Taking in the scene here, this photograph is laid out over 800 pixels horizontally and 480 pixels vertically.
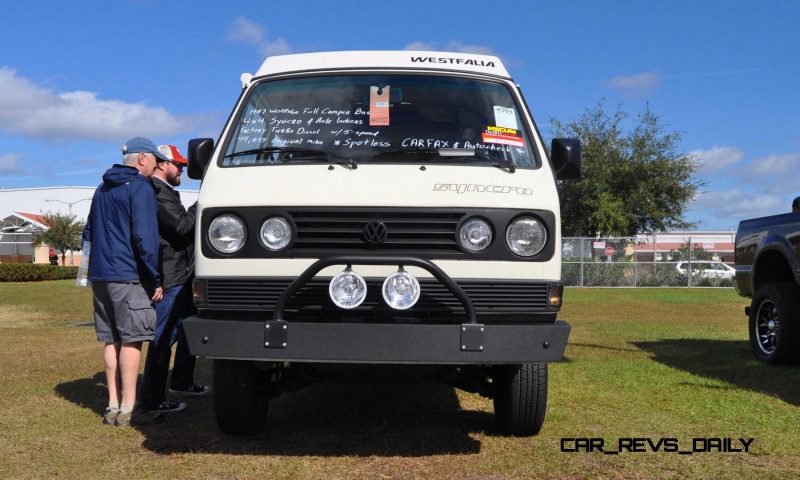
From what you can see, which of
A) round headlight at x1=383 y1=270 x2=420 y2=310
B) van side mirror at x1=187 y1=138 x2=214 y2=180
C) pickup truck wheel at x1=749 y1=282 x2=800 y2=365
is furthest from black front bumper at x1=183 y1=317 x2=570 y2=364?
pickup truck wheel at x1=749 y1=282 x2=800 y2=365

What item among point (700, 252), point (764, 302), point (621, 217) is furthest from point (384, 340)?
point (621, 217)

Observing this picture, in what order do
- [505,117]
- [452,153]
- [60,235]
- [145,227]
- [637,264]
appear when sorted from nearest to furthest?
1. [452,153]
2. [505,117]
3. [145,227]
4. [637,264]
5. [60,235]

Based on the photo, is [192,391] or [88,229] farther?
[192,391]

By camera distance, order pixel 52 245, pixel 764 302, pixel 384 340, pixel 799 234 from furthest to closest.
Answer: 1. pixel 52 245
2. pixel 764 302
3. pixel 799 234
4. pixel 384 340

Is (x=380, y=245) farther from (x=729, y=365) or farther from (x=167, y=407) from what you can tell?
(x=729, y=365)

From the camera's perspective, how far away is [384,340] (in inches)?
149

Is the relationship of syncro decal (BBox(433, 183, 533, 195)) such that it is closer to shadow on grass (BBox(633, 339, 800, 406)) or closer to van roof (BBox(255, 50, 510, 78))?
van roof (BBox(255, 50, 510, 78))

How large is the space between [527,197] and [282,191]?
1.25 meters

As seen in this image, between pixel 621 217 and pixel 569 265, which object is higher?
pixel 621 217

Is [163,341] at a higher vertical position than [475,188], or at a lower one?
lower

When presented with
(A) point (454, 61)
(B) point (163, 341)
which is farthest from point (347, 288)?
(B) point (163, 341)

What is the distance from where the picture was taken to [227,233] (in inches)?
163

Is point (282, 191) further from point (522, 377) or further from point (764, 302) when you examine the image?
point (764, 302)

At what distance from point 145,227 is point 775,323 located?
5.87m
